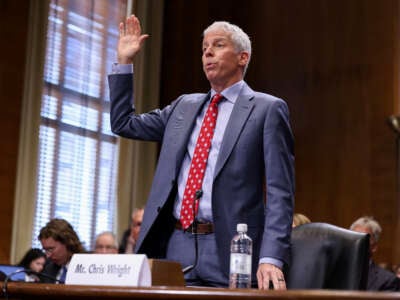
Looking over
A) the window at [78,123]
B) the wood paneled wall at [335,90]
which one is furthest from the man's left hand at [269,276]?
the wood paneled wall at [335,90]

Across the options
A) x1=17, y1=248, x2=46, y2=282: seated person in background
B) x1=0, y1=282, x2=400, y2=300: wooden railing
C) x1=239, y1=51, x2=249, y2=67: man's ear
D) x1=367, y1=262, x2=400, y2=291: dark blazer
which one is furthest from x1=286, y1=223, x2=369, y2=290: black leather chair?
x1=17, y1=248, x2=46, y2=282: seated person in background

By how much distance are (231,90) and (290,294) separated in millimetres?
1563

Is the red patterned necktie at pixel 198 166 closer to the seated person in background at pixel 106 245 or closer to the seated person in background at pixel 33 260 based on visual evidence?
the seated person in background at pixel 106 245

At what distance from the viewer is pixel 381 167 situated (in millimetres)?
8625

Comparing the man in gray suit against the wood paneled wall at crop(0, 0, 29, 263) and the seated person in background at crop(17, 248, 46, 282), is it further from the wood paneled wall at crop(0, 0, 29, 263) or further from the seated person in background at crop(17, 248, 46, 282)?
the wood paneled wall at crop(0, 0, 29, 263)

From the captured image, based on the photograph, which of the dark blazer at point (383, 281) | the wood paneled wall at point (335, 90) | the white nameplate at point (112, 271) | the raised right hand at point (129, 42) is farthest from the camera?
the wood paneled wall at point (335, 90)

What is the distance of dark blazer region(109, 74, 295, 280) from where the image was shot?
8.96 ft

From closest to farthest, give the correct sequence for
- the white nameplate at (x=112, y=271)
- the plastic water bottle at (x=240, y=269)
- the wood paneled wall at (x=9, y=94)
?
the white nameplate at (x=112, y=271), the plastic water bottle at (x=240, y=269), the wood paneled wall at (x=9, y=94)

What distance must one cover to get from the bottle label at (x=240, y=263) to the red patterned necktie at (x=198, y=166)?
39 centimetres

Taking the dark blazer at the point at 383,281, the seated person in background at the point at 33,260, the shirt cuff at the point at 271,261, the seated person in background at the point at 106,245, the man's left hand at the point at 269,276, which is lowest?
the seated person in background at the point at 33,260

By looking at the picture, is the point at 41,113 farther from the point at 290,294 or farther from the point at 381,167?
the point at 290,294

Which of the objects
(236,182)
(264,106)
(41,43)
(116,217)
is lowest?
(116,217)

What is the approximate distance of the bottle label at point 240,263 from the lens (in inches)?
95.0

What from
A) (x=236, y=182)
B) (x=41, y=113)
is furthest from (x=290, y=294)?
(x=41, y=113)
